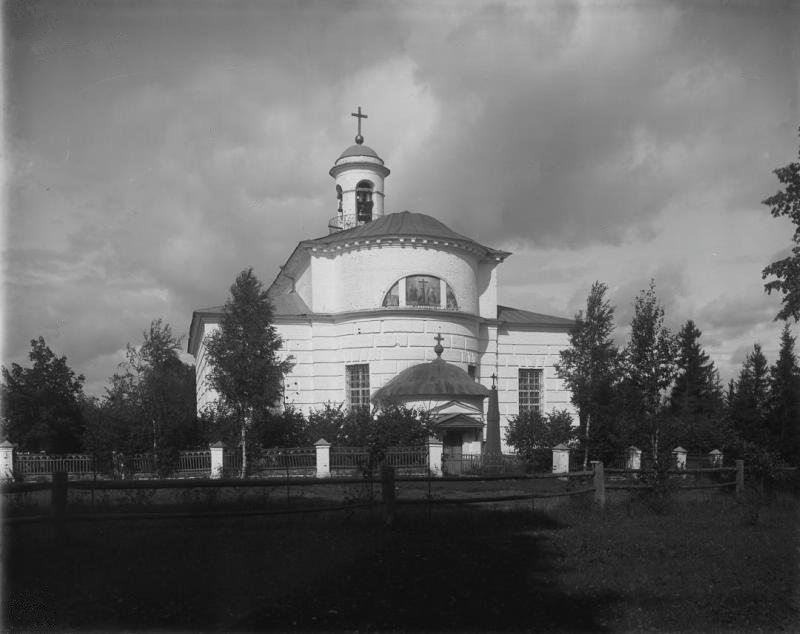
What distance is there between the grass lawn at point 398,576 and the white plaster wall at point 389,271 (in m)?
20.6

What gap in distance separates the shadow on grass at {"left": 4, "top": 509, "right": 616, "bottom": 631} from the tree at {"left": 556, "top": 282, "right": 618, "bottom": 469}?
1862 centimetres

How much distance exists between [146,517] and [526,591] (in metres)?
5.00

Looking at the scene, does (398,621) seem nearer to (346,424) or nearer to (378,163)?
(346,424)

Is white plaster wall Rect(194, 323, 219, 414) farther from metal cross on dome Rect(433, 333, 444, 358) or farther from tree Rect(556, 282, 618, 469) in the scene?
tree Rect(556, 282, 618, 469)

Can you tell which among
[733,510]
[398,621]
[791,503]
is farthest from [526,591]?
[791,503]

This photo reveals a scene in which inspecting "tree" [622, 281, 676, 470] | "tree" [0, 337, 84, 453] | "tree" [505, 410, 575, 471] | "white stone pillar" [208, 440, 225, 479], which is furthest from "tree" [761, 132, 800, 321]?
"tree" [0, 337, 84, 453]

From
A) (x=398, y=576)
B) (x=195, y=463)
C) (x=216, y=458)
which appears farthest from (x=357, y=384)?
(x=398, y=576)

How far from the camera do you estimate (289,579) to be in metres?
8.20

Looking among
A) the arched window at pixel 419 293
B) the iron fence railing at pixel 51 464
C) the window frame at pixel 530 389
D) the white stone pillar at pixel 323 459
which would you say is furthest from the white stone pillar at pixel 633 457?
the iron fence railing at pixel 51 464

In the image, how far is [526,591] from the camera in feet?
26.2

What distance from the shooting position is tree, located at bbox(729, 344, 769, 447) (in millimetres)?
29844

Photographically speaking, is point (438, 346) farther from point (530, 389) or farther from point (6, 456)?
point (6, 456)

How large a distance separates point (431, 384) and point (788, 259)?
12.9m

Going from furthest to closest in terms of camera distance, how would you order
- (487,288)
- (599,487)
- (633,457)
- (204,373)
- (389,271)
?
(204,373)
(487,288)
(389,271)
(633,457)
(599,487)
